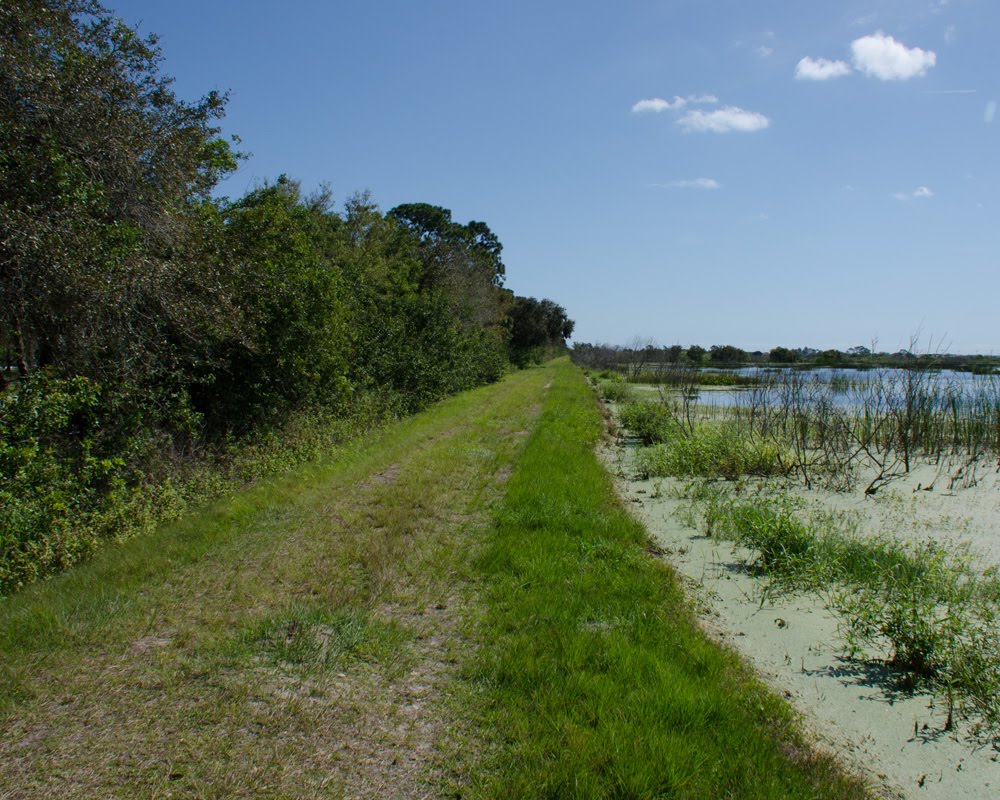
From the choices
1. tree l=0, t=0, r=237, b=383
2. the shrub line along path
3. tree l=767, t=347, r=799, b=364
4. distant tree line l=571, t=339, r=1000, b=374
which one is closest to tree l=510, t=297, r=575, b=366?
distant tree line l=571, t=339, r=1000, b=374

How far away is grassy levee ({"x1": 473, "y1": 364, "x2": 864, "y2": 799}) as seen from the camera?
10.3ft

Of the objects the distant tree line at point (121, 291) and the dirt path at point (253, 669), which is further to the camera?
the distant tree line at point (121, 291)

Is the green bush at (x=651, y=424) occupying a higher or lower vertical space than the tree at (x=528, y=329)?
lower

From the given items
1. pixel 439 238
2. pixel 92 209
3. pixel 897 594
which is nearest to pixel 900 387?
pixel 897 594

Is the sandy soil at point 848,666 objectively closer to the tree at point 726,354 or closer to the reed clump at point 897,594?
the reed clump at point 897,594

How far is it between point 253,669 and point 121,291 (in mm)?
6480

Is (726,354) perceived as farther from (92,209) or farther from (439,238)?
(92,209)

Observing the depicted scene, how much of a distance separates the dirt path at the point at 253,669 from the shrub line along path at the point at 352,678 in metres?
0.01

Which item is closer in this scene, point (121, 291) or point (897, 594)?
point (897, 594)

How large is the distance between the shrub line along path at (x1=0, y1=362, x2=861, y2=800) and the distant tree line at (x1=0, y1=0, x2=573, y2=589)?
6.86 ft

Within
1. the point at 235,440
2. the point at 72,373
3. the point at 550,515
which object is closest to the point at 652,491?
the point at 550,515

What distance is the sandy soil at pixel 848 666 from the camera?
3.49 m

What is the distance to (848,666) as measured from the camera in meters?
4.61

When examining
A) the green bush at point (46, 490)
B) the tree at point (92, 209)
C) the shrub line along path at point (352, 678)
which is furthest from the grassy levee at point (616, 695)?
the tree at point (92, 209)
